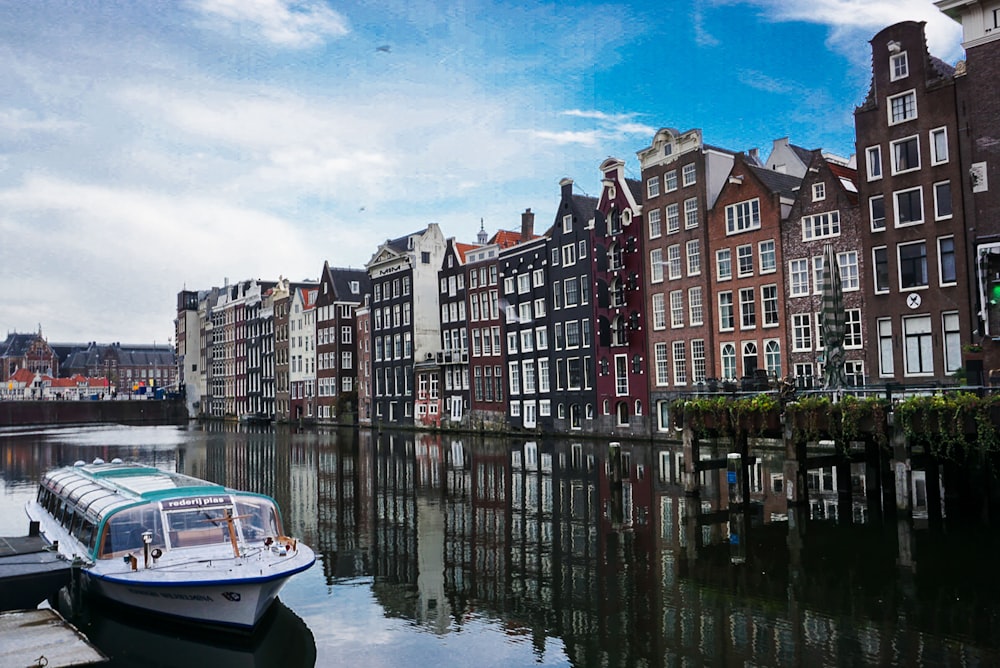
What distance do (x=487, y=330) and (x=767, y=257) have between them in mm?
32933

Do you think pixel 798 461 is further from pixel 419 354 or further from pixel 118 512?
pixel 419 354

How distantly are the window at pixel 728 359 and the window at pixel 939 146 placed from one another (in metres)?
17.3

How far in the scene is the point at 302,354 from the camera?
111000 millimetres

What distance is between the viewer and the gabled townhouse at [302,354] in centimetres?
10875

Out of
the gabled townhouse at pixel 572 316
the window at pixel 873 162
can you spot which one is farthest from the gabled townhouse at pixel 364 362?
the window at pixel 873 162

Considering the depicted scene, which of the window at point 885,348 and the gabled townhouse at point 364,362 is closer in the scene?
the window at point 885,348

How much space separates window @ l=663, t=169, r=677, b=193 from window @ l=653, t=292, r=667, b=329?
7592 mm

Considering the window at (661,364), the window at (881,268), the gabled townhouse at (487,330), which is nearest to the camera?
the window at (881,268)

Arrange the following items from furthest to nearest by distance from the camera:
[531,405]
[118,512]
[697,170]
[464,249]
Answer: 1. [464,249]
2. [531,405]
3. [697,170]
4. [118,512]

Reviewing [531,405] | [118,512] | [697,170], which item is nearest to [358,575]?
[118,512]

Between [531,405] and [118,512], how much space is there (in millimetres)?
54410

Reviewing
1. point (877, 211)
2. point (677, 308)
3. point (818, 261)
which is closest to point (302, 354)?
point (677, 308)

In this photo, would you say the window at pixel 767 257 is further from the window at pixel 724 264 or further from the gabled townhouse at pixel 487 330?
the gabled townhouse at pixel 487 330

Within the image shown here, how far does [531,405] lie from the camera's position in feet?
235
